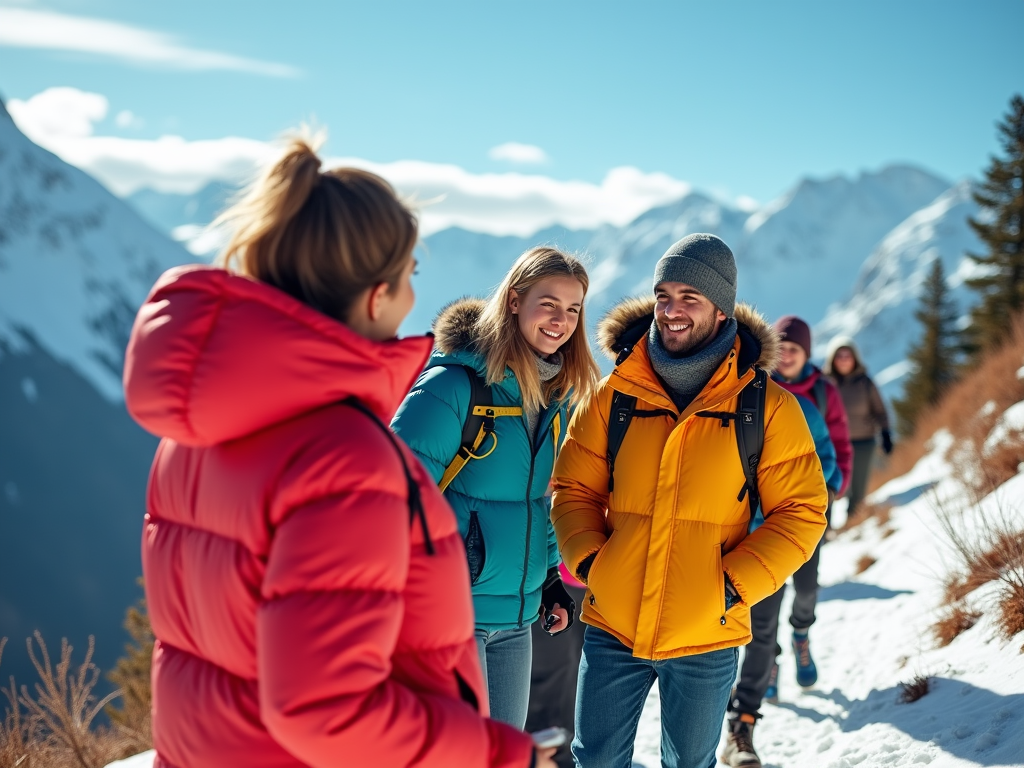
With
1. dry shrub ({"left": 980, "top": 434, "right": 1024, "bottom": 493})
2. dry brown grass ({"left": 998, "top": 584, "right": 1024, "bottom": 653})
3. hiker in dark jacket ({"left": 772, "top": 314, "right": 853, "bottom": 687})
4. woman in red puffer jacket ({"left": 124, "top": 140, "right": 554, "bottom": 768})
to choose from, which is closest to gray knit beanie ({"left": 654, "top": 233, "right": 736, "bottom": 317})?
woman in red puffer jacket ({"left": 124, "top": 140, "right": 554, "bottom": 768})

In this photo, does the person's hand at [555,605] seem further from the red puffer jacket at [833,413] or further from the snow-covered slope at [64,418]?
the snow-covered slope at [64,418]

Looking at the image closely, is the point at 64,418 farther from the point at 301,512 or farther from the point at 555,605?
the point at 301,512

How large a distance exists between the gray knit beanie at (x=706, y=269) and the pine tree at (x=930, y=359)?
1059 inches

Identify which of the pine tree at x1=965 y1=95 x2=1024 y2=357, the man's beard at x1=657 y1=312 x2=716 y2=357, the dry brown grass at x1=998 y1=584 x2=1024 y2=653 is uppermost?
the pine tree at x1=965 y1=95 x2=1024 y2=357

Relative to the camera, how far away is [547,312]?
3.47 metres

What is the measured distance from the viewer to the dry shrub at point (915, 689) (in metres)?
4.56

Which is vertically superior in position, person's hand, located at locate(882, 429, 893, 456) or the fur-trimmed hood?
the fur-trimmed hood

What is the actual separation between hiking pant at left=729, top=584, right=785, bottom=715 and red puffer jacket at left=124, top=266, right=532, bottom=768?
3.57m

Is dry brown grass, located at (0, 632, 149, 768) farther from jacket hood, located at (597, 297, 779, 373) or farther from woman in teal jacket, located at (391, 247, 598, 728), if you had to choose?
jacket hood, located at (597, 297, 779, 373)

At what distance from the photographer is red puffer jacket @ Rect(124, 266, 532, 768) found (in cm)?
140

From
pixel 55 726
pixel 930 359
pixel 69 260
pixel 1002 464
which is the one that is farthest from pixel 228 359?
pixel 69 260

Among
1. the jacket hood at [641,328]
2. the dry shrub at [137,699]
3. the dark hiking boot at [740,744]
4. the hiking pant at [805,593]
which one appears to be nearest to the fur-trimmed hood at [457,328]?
the jacket hood at [641,328]

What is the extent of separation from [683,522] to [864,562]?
6.77 m

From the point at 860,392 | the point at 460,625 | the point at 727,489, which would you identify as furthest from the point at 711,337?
the point at 860,392
